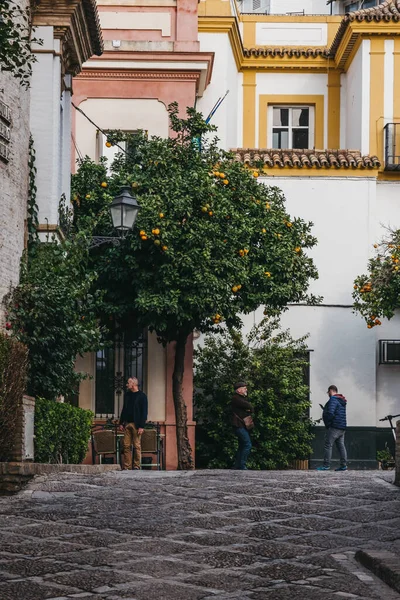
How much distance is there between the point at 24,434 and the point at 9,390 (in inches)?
27.2

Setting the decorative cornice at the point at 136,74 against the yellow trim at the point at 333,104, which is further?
the yellow trim at the point at 333,104

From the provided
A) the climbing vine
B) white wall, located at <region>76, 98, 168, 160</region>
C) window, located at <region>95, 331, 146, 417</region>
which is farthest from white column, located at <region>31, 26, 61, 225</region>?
white wall, located at <region>76, 98, 168, 160</region>

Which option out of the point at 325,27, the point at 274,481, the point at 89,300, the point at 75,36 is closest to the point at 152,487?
the point at 274,481

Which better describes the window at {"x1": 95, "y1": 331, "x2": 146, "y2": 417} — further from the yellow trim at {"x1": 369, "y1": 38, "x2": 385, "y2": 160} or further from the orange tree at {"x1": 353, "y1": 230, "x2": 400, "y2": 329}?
the yellow trim at {"x1": 369, "y1": 38, "x2": 385, "y2": 160}

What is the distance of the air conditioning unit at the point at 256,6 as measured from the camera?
40994mm

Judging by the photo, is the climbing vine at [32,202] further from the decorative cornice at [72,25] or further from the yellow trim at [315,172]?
the yellow trim at [315,172]

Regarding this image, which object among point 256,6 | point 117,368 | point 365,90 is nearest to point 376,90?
point 365,90

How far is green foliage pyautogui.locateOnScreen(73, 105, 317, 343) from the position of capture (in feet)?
78.1

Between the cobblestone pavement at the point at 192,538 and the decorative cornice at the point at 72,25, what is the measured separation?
7588 mm

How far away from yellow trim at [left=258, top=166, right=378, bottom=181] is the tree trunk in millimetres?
6730

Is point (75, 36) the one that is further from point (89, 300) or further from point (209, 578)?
point (209, 578)

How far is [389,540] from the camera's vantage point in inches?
440

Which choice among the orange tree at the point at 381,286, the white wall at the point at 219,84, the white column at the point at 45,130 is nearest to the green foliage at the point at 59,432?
the white column at the point at 45,130

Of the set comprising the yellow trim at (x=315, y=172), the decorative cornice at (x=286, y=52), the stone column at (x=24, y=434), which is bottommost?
the stone column at (x=24, y=434)
